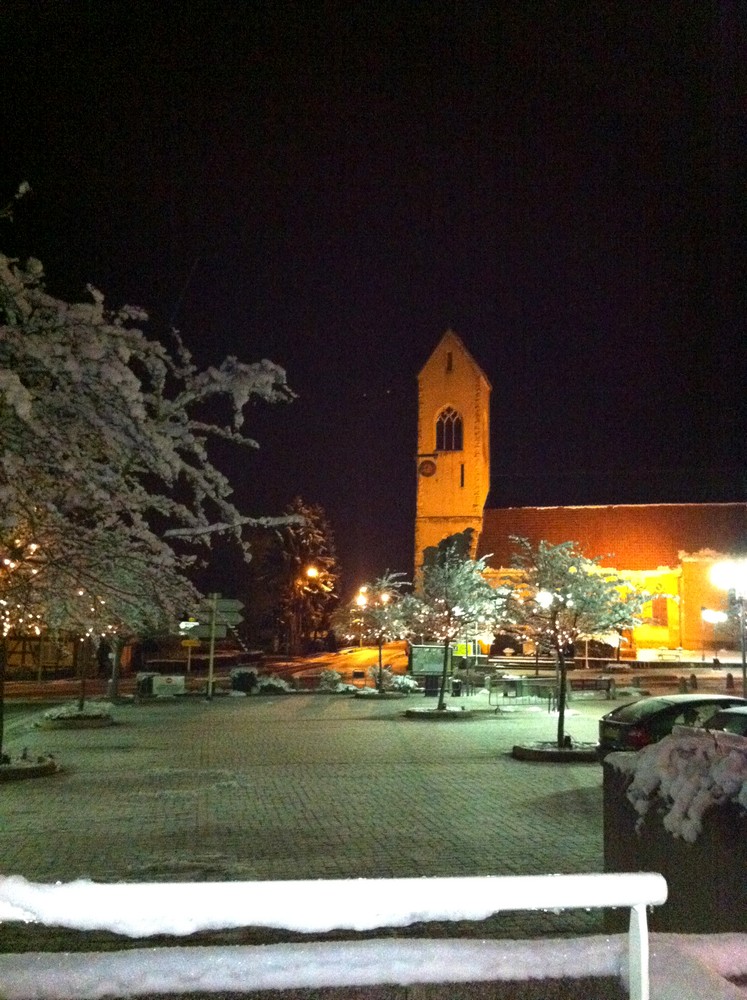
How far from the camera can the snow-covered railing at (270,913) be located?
3410 millimetres

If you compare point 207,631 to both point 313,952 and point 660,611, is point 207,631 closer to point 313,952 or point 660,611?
point 313,952

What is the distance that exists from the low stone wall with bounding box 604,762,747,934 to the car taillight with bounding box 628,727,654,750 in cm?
845

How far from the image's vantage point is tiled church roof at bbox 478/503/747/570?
207 feet

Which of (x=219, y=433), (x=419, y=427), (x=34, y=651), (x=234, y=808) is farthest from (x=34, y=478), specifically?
(x=419, y=427)

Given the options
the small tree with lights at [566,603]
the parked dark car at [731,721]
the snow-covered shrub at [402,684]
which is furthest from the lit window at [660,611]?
the parked dark car at [731,721]

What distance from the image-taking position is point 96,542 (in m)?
6.58

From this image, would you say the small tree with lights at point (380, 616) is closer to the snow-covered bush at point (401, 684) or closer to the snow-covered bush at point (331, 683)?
the snow-covered bush at point (401, 684)

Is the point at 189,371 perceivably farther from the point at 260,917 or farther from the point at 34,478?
the point at 260,917

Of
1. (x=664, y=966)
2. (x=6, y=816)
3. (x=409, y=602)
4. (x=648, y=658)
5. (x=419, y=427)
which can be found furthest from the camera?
(x=419, y=427)

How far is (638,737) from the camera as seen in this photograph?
14484 mm

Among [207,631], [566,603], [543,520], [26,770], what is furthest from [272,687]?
[543,520]

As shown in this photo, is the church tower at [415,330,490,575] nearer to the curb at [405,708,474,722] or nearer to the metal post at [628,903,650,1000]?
the curb at [405,708,474,722]

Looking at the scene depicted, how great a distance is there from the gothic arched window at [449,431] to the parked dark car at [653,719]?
178ft

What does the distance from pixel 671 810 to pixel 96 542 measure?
164 inches
